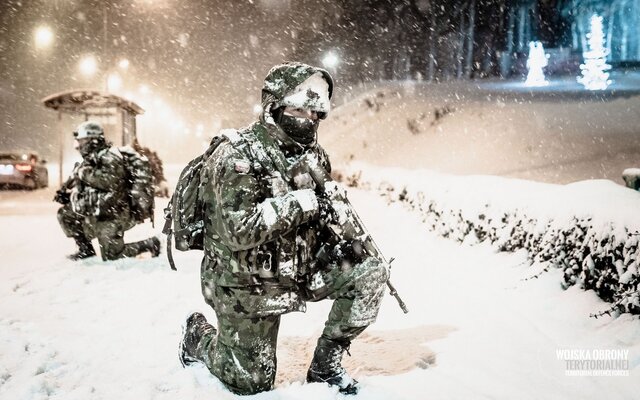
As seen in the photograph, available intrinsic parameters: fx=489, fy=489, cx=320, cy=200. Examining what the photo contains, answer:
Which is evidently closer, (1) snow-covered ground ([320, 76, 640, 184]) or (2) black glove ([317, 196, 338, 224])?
(2) black glove ([317, 196, 338, 224])

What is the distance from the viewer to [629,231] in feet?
13.1

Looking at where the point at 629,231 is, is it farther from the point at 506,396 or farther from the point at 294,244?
the point at 294,244

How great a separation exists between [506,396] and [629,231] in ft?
6.11

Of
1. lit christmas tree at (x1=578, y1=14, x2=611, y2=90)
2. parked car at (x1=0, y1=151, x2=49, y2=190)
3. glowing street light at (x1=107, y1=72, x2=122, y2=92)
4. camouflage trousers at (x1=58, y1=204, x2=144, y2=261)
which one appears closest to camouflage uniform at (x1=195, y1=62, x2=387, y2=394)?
camouflage trousers at (x1=58, y1=204, x2=144, y2=261)

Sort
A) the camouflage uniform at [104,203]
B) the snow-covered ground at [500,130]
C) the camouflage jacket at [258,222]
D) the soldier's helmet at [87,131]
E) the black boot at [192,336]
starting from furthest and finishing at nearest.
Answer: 1. the snow-covered ground at [500,130]
2. the camouflage uniform at [104,203]
3. the soldier's helmet at [87,131]
4. the black boot at [192,336]
5. the camouflage jacket at [258,222]

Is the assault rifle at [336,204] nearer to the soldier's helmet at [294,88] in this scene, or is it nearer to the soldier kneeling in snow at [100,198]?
the soldier's helmet at [294,88]

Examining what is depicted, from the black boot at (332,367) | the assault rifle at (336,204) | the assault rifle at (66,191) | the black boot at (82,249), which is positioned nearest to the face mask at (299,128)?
the assault rifle at (336,204)

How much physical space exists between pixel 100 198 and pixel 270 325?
4579 mm

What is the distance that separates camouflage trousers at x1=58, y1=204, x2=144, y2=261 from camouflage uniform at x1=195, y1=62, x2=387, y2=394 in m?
4.23

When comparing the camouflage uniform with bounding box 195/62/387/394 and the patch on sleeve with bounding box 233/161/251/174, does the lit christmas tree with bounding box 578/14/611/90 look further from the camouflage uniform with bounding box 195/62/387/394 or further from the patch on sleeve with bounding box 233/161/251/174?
the patch on sleeve with bounding box 233/161/251/174

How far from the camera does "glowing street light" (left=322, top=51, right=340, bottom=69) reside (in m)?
34.4

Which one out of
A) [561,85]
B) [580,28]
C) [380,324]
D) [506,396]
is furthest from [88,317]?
[580,28]

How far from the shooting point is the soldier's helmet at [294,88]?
9.43 ft

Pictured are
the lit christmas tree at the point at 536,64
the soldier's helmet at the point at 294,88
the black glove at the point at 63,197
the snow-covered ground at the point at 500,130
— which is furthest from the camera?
the lit christmas tree at the point at 536,64
